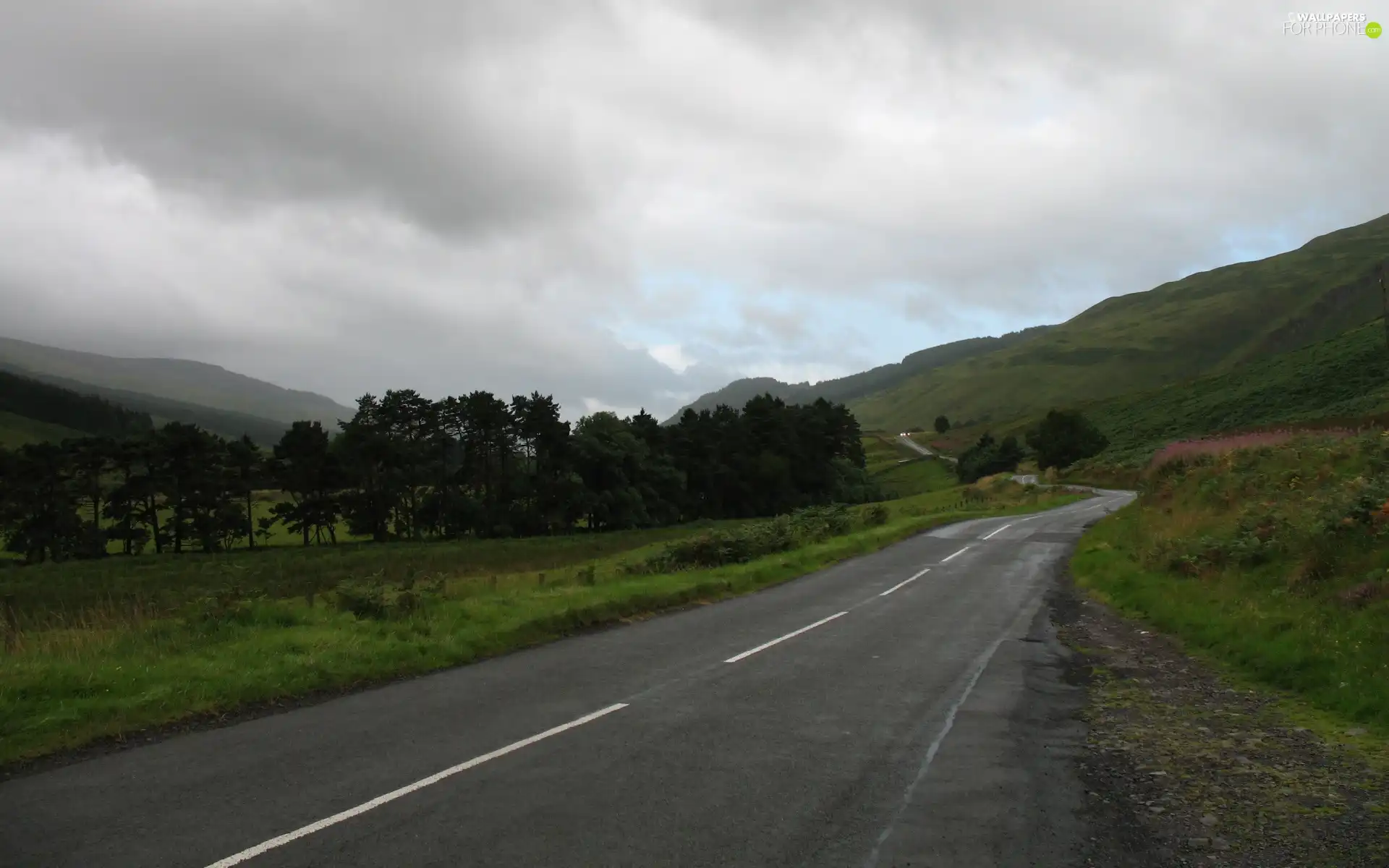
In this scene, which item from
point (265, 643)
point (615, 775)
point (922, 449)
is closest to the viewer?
point (615, 775)

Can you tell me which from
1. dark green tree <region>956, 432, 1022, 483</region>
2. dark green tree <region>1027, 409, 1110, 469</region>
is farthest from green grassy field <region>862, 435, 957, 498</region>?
dark green tree <region>1027, 409, 1110, 469</region>

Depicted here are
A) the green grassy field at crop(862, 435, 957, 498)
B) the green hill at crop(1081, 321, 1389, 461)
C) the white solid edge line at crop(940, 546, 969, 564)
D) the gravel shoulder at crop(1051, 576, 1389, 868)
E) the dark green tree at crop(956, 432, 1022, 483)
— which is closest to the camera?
the gravel shoulder at crop(1051, 576, 1389, 868)

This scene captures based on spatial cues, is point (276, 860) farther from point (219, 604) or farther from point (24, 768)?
point (219, 604)

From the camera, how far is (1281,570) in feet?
46.3

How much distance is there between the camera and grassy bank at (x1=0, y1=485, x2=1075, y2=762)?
8.29 meters

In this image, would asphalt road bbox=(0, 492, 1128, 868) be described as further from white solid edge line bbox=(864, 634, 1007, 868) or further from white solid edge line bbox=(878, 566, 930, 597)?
white solid edge line bbox=(878, 566, 930, 597)

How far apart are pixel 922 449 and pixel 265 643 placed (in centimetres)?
16546

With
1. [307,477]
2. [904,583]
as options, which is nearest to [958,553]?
[904,583]

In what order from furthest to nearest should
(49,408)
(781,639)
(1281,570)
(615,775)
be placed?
(49,408)
(1281,570)
(781,639)
(615,775)

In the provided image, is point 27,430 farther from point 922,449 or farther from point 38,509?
point 922,449

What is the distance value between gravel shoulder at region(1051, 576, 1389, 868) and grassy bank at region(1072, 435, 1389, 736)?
0.80 m

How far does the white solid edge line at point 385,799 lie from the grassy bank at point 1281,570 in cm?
783

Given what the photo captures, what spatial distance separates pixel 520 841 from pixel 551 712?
3.46m

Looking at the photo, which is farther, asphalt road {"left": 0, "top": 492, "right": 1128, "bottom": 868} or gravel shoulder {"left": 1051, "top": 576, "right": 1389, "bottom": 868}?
gravel shoulder {"left": 1051, "top": 576, "right": 1389, "bottom": 868}
